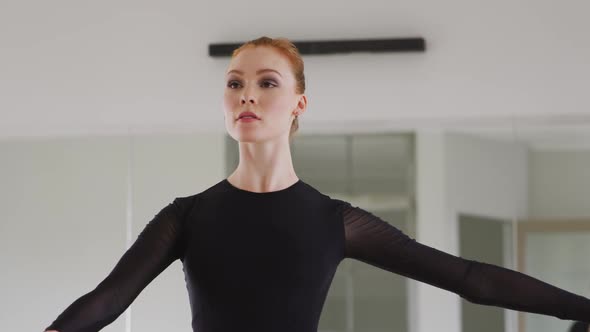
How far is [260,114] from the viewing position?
1.82m

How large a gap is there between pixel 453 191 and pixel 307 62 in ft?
2.55

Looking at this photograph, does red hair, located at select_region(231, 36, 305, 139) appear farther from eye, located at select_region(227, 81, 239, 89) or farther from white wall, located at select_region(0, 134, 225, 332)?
white wall, located at select_region(0, 134, 225, 332)

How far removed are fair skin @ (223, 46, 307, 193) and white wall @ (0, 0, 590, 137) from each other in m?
2.60

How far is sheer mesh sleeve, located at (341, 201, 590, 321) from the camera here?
1730mm

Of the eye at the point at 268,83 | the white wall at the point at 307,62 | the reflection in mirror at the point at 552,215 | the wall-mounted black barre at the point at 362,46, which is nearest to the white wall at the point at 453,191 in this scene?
the reflection in mirror at the point at 552,215

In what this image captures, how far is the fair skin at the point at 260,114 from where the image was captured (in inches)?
71.8

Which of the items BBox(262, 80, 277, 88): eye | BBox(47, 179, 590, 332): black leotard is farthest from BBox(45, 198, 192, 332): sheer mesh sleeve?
BBox(262, 80, 277, 88): eye

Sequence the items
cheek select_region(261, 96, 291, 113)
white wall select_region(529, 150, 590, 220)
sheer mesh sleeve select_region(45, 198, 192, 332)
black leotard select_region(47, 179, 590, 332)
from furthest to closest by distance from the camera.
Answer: white wall select_region(529, 150, 590, 220)
cheek select_region(261, 96, 291, 113)
black leotard select_region(47, 179, 590, 332)
sheer mesh sleeve select_region(45, 198, 192, 332)

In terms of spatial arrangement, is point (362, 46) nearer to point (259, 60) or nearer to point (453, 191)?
point (453, 191)

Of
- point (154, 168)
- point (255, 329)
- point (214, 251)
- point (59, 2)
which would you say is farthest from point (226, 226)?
point (59, 2)

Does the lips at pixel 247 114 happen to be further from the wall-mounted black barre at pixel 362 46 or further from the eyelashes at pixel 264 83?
the wall-mounted black barre at pixel 362 46

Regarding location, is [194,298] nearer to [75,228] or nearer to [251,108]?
[251,108]

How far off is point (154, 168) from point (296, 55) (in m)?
2.70

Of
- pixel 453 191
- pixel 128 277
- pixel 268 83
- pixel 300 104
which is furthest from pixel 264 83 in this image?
pixel 453 191
